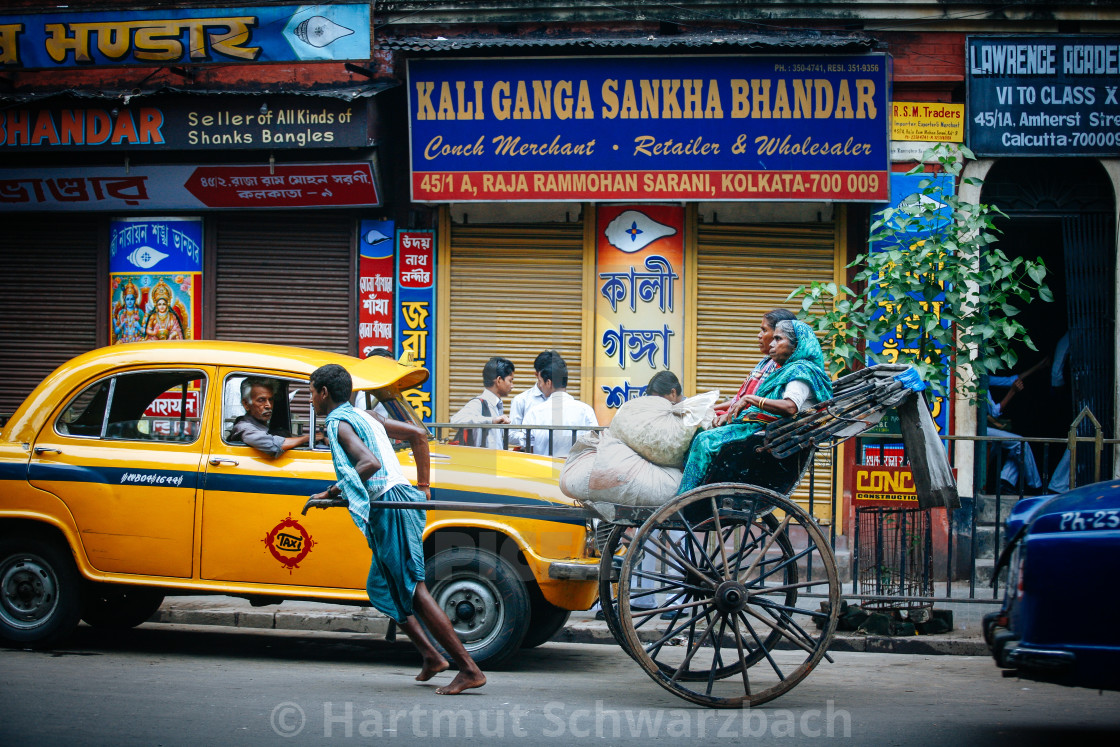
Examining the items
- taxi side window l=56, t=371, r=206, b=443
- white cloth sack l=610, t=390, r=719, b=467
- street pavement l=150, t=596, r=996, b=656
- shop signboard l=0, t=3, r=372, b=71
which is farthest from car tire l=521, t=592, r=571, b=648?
shop signboard l=0, t=3, r=372, b=71

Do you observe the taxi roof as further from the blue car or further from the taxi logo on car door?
the blue car

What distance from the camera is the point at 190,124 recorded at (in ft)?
34.7

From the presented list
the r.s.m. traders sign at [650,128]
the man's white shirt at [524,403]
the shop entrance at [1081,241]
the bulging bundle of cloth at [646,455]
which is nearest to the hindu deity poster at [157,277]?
the r.s.m. traders sign at [650,128]

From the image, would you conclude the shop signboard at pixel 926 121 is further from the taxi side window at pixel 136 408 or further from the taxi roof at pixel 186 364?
the taxi side window at pixel 136 408

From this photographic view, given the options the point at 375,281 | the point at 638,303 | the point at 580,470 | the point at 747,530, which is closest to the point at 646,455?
the point at 580,470

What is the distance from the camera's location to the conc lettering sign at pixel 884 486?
7.30 metres

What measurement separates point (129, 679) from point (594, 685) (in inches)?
105

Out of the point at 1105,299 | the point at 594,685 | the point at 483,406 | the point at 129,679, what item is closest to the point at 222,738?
the point at 129,679

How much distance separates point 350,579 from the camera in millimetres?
5977

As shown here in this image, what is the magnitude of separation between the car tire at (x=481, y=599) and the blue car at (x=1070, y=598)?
2.77 metres

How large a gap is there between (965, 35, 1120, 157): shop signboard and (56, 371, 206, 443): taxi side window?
8.36 m

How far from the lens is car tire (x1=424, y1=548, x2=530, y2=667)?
596 cm

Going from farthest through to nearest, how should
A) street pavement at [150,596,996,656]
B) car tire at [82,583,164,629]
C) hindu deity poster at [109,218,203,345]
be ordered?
hindu deity poster at [109,218,203,345] → street pavement at [150,596,996,656] → car tire at [82,583,164,629]
